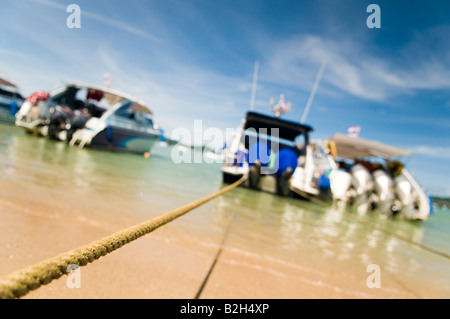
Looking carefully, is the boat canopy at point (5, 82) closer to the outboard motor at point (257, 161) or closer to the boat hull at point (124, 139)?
the boat hull at point (124, 139)

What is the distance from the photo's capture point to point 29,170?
186 inches

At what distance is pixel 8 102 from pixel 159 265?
2490 cm

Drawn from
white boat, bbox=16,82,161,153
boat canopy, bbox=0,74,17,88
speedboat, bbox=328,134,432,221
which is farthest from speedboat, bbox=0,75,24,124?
speedboat, bbox=328,134,432,221

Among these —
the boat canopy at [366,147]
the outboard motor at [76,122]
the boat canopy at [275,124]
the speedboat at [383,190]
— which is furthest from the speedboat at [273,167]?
the outboard motor at [76,122]

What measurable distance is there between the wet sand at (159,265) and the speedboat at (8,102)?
72.3 feet

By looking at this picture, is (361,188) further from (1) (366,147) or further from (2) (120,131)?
(2) (120,131)

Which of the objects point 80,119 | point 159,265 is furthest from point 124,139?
point 159,265

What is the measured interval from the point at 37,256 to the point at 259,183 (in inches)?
317

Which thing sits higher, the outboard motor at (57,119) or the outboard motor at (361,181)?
the outboard motor at (57,119)

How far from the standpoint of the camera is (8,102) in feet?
62.1

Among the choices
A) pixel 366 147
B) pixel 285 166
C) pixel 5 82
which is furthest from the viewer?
pixel 5 82

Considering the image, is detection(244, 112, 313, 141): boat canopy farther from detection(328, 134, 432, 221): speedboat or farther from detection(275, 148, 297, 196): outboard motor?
detection(328, 134, 432, 221): speedboat

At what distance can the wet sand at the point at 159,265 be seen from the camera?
5.71ft
